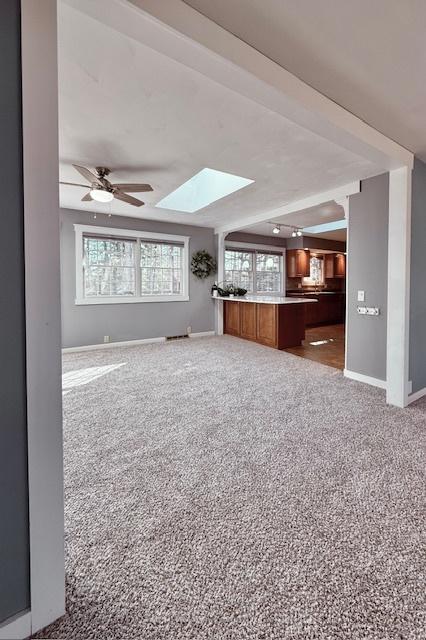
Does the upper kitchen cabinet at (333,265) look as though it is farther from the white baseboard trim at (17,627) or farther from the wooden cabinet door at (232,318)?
the white baseboard trim at (17,627)

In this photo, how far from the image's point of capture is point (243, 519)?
1436mm

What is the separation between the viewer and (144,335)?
5887 mm

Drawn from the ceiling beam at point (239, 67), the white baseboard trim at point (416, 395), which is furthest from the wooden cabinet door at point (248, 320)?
the ceiling beam at point (239, 67)

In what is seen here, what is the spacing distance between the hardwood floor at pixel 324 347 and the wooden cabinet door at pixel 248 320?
0.92 metres

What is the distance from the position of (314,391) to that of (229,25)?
10.1 feet

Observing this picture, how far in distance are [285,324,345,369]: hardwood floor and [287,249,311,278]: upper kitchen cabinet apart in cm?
164

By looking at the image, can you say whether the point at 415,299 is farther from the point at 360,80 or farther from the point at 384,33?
the point at 384,33

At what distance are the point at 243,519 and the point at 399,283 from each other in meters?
2.60

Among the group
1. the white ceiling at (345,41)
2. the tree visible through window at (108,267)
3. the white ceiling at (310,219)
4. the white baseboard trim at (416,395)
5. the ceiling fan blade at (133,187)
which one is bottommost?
the white baseboard trim at (416,395)

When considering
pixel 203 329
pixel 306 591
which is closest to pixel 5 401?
pixel 306 591

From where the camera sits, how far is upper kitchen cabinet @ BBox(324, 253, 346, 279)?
8711 mm

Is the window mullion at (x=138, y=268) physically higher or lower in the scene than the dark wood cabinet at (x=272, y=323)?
higher

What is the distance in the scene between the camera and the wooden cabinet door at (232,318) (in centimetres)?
642

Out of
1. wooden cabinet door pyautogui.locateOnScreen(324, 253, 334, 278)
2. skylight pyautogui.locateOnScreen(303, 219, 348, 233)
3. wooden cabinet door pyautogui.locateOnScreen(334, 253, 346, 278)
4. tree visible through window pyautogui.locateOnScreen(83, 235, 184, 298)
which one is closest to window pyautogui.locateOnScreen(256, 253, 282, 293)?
skylight pyautogui.locateOnScreen(303, 219, 348, 233)
